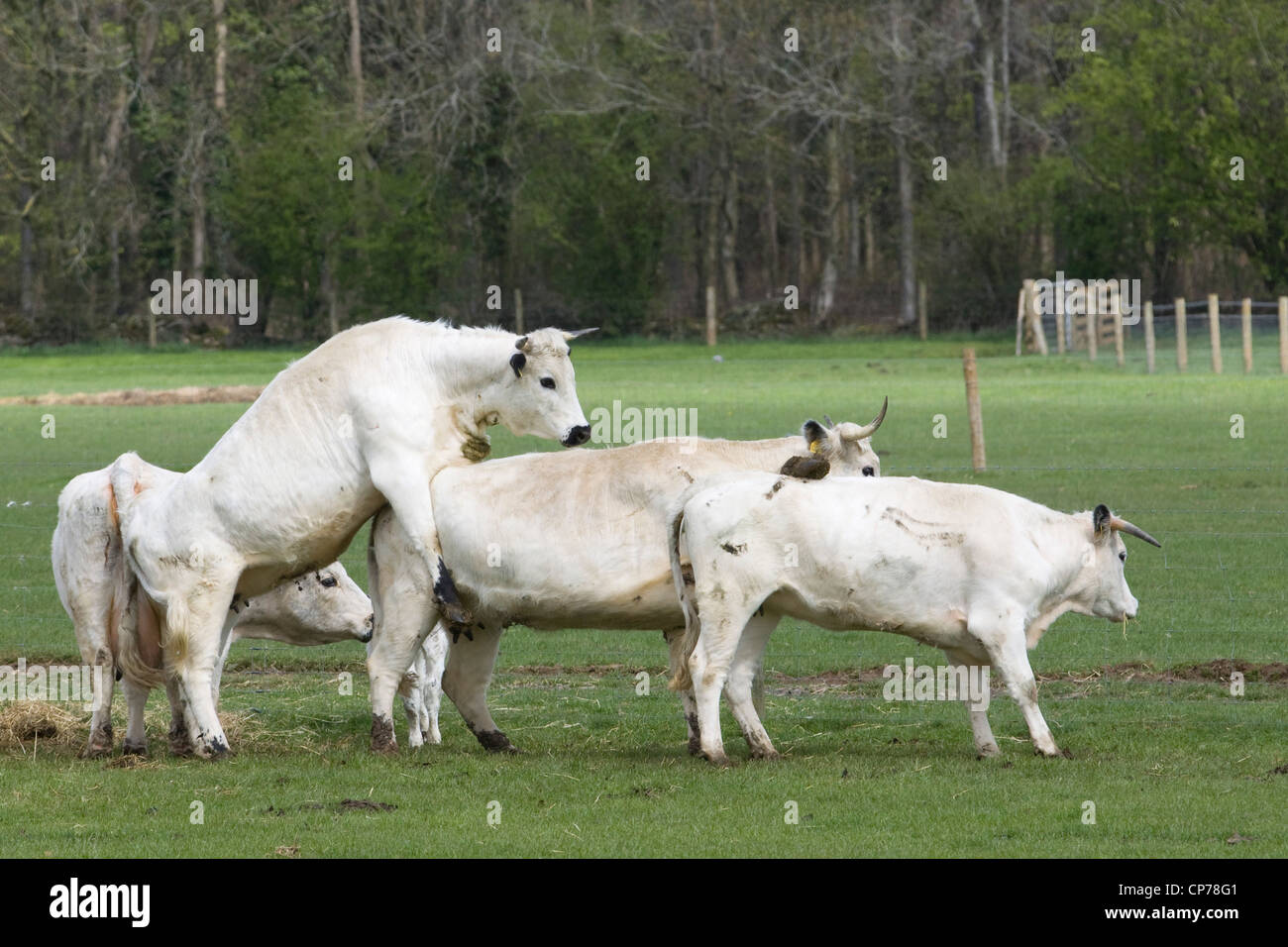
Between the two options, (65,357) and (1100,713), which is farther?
(65,357)

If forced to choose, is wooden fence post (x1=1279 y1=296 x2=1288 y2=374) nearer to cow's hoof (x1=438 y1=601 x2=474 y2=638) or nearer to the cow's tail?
the cow's tail

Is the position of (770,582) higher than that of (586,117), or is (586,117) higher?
(586,117)

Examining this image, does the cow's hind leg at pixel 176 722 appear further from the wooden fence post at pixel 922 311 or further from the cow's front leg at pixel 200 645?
the wooden fence post at pixel 922 311

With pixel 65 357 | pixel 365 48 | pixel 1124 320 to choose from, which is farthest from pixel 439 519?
pixel 365 48

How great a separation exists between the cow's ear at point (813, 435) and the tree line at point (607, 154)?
146ft

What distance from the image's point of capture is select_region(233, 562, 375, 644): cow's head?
499 inches

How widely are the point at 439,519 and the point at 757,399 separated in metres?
24.2

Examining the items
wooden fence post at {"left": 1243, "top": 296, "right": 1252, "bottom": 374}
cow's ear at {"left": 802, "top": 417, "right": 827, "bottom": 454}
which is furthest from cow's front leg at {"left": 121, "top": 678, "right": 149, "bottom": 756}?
wooden fence post at {"left": 1243, "top": 296, "right": 1252, "bottom": 374}

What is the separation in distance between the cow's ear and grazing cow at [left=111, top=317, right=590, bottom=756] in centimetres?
131

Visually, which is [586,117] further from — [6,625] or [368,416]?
[368,416]

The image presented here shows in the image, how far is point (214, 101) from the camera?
61562mm

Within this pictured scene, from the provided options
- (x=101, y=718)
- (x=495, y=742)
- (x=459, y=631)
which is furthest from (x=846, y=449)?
(x=101, y=718)

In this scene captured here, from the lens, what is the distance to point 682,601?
1083cm

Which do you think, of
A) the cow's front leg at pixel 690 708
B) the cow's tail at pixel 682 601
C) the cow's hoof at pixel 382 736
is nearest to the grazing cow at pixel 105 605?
the cow's hoof at pixel 382 736
